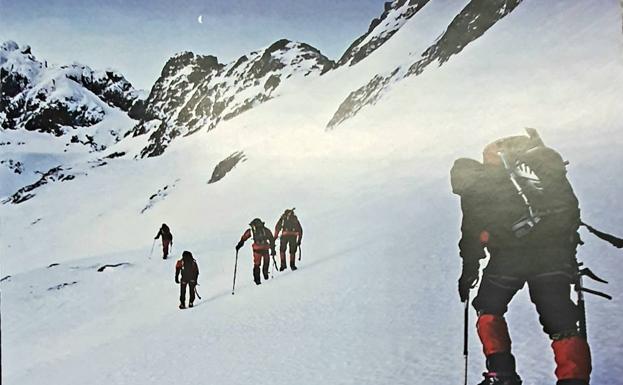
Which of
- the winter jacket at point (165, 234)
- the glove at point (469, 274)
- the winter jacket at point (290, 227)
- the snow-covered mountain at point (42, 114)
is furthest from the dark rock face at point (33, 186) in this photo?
the glove at point (469, 274)

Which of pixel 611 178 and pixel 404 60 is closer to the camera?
pixel 611 178

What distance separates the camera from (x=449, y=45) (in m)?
9.37

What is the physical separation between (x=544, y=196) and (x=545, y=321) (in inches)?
19.2

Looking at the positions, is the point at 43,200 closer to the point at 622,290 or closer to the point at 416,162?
the point at 416,162

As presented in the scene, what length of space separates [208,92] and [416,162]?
12.0ft

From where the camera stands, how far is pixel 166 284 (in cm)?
553

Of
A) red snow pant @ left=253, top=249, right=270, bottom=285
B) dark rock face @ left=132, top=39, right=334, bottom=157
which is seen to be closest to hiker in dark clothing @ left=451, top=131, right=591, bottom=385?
red snow pant @ left=253, top=249, right=270, bottom=285

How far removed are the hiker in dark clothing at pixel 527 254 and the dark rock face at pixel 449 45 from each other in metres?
4.17

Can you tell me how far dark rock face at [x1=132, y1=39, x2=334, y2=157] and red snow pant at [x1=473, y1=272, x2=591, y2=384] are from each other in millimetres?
3438

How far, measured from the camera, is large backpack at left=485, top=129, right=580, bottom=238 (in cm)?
228

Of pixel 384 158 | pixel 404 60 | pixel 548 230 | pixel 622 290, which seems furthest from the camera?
pixel 404 60

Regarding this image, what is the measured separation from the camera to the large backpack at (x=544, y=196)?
2.28 metres

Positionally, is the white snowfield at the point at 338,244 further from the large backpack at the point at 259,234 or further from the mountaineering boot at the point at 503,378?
the mountaineering boot at the point at 503,378

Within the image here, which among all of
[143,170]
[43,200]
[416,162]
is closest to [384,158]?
[416,162]
